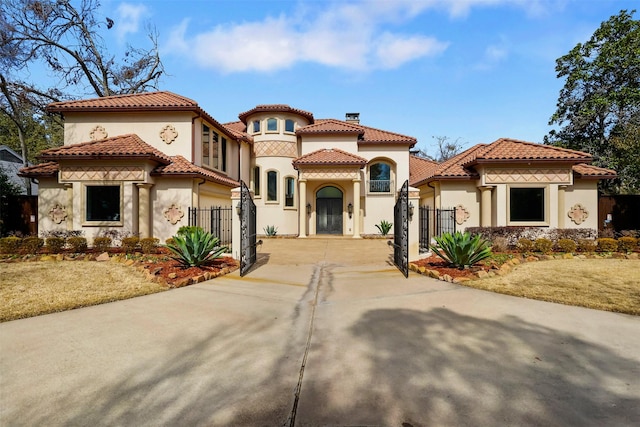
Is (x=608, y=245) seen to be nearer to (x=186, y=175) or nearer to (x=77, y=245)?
(x=186, y=175)

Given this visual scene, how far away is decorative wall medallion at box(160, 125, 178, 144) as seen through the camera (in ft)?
A: 51.1

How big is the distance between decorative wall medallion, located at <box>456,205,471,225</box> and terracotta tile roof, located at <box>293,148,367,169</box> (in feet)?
21.1

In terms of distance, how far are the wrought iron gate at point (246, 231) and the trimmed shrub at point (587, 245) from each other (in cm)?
1218

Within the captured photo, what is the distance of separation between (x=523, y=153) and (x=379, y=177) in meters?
9.56

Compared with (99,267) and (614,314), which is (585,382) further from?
(99,267)

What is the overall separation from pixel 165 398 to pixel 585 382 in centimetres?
414

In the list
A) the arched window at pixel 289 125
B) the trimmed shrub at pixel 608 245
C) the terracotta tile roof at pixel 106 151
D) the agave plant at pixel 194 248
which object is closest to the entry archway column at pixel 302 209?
the arched window at pixel 289 125

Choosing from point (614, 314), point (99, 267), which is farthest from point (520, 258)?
point (99, 267)

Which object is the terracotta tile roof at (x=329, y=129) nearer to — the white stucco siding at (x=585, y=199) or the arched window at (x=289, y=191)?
the arched window at (x=289, y=191)

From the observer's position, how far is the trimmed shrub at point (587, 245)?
11.8 m

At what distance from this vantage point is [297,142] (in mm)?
22469

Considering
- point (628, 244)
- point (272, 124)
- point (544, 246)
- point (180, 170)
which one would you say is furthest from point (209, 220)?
point (628, 244)

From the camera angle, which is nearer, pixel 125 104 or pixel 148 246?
pixel 148 246

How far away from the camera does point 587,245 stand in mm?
11844
